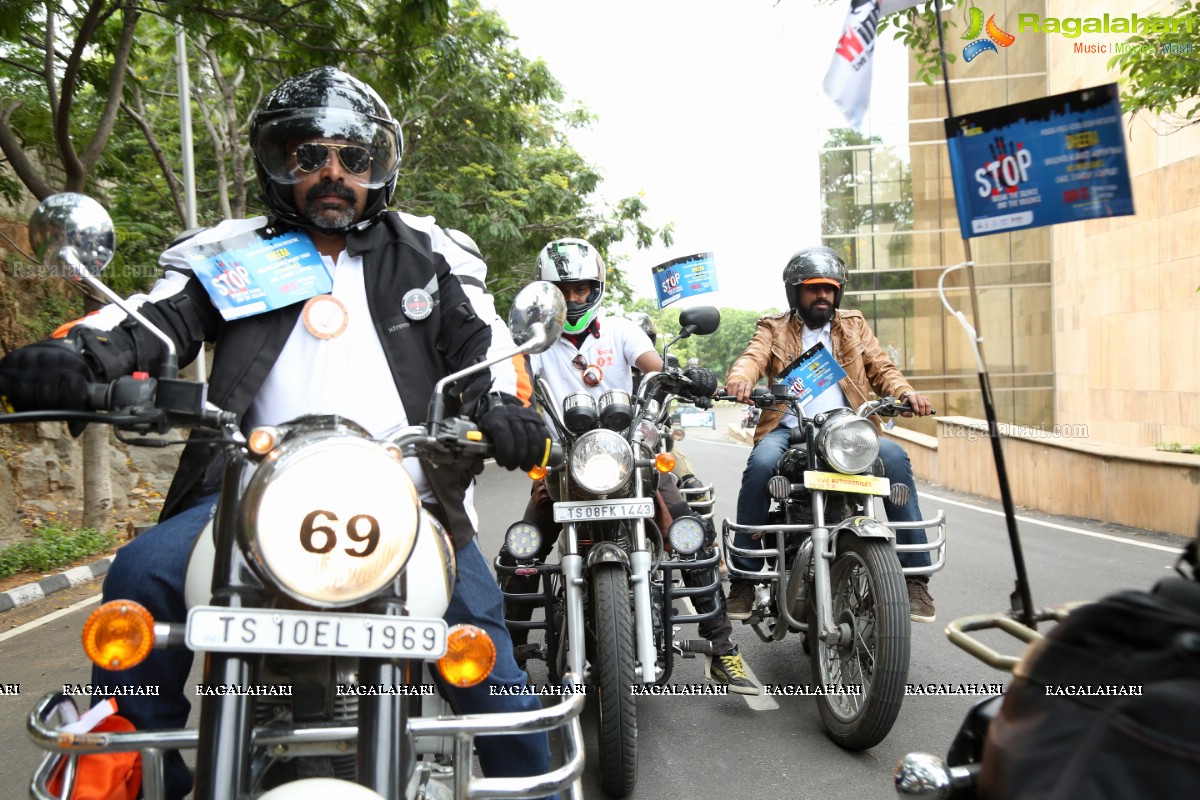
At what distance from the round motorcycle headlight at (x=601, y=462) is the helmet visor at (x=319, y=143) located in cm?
130

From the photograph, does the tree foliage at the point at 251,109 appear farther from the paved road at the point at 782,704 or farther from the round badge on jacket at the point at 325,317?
the round badge on jacket at the point at 325,317

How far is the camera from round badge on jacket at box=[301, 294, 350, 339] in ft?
8.06

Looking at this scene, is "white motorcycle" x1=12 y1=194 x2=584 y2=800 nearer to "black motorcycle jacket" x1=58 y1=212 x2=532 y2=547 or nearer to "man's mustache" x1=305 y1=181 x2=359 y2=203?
"black motorcycle jacket" x1=58 y1=212 x2=532 y2=547

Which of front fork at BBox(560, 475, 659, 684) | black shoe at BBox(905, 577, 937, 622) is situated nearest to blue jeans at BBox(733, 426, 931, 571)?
black shoe at BBox(905, 577, 937, 622)

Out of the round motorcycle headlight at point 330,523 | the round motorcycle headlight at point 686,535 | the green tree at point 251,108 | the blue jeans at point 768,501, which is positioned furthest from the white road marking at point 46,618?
the round motorcycle headlight at point 330,523

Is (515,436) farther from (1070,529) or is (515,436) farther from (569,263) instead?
(1070,529)

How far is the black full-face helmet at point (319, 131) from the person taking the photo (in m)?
2.57

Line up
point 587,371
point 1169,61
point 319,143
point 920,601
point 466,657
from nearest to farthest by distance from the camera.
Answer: point 466,657, point 319,143, point 920,601, point 587,371, point 1169,61

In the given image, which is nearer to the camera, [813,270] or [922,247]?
[813,270]

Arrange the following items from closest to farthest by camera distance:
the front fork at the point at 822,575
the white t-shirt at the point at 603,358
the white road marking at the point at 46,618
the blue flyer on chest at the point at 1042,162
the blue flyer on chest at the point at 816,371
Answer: the blue flyer on chest at the point at 1042,162, the front fork at the point at 822,575, the blue flyer on chest at the point at 816,371, the white t-shirt at the point at 603,358, the white road marking at the point at 46,618

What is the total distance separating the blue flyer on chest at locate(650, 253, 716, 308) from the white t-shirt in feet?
15.8

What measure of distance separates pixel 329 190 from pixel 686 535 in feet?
6.83

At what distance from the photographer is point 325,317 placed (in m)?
2.48

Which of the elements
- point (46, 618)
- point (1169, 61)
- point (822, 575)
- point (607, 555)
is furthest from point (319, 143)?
point (1169, 61)
